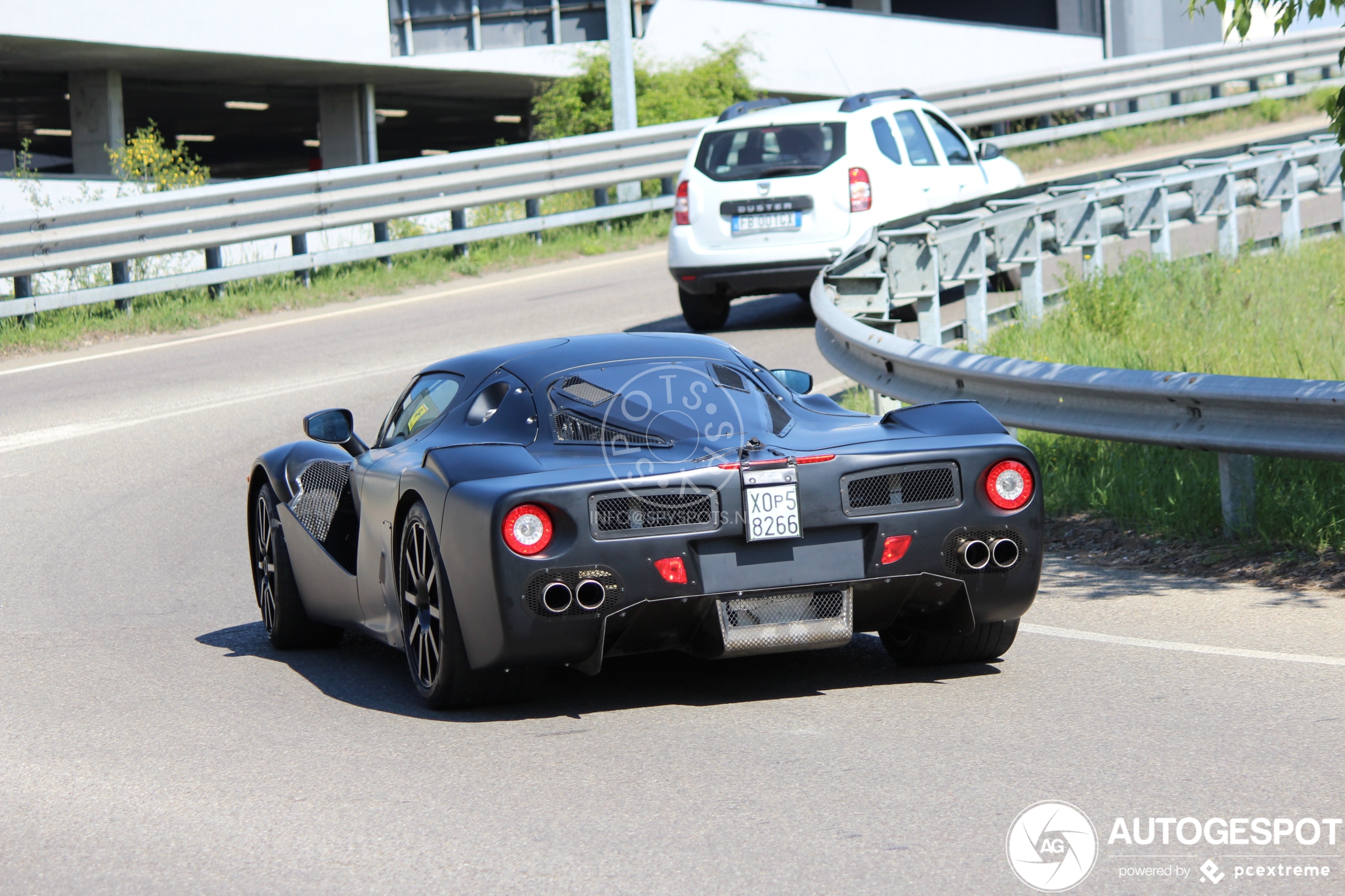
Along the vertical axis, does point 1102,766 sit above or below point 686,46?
below

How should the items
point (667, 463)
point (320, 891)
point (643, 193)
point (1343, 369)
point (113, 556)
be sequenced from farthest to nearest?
point (643, 193) < point (1343, 369) < point (113, 556) < point (667, 463) < point (320, 891)

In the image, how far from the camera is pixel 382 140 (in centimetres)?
4581

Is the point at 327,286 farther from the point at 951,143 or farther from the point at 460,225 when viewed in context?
the point at 951,143

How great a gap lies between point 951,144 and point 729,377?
1055cm

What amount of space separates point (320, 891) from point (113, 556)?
5.44 meters

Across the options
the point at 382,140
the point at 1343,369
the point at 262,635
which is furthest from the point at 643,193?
the point at 382,140

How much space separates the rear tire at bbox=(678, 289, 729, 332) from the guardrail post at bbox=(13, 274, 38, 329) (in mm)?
6605

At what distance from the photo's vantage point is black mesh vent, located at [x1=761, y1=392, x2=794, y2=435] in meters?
5.84

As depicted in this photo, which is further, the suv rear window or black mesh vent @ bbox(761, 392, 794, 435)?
the suv rear window

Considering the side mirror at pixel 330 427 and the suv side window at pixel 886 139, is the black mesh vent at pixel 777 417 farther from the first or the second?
the suv side window at pixel 886 139

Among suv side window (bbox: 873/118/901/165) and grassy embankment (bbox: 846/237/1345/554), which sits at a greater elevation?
suv side window (bbox: 873/118/901/165)

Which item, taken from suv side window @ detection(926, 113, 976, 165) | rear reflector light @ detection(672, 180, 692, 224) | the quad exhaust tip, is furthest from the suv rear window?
the quad exhaust tip

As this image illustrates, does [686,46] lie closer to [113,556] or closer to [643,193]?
[643,193]

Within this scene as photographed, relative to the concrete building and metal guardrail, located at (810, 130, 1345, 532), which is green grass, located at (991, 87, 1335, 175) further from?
metal guardrail, located at (810, 130, 1345, 532)
